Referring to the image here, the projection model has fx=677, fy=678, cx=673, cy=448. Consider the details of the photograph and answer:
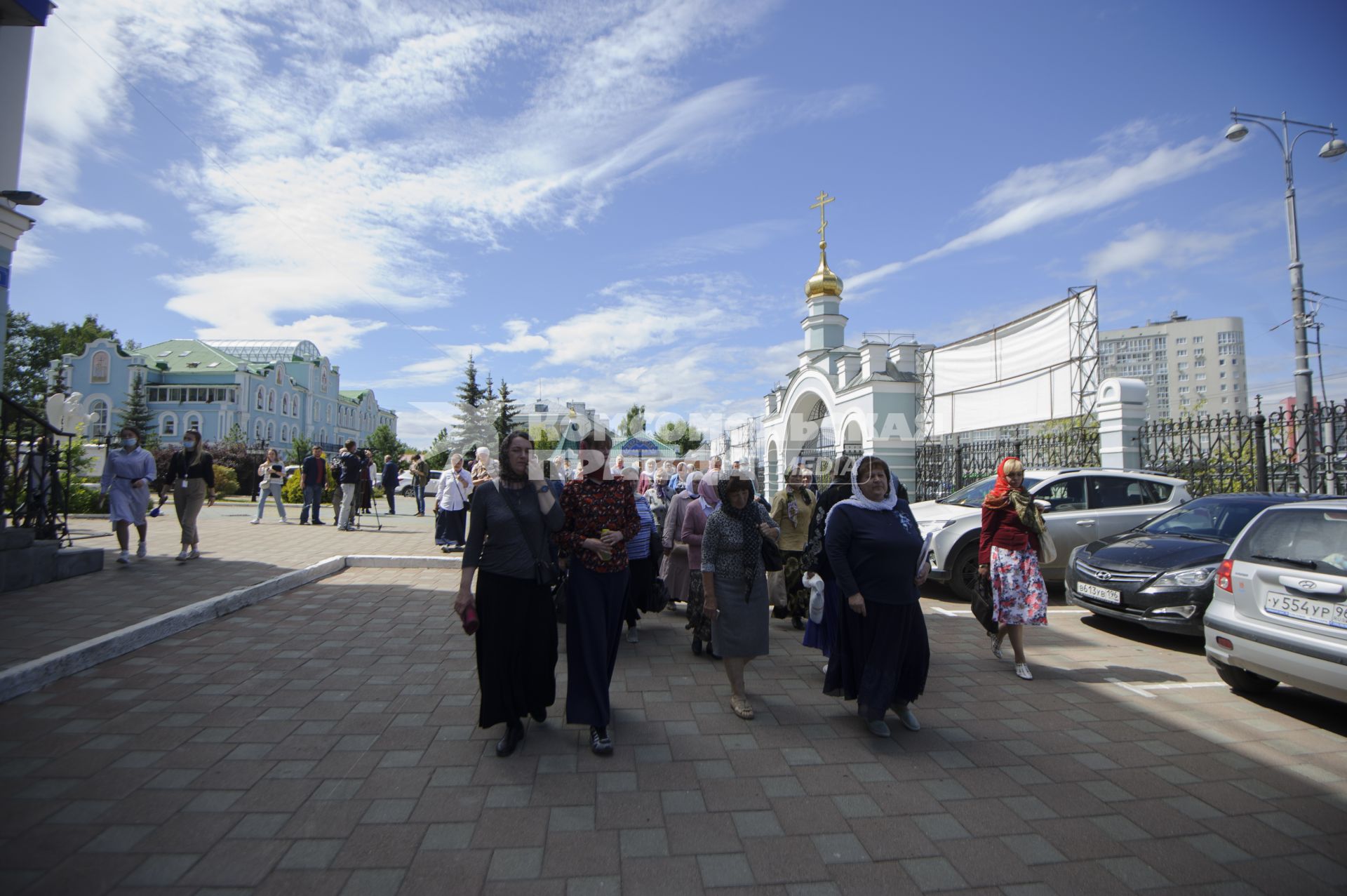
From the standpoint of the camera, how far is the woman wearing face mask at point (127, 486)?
849 cm

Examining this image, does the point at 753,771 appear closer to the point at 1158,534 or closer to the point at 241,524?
the point at 1158,534

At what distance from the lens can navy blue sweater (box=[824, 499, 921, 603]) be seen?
13.3 ft

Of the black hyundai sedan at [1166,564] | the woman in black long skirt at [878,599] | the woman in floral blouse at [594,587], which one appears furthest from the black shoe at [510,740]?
the black hyundai sedan at [1166,564]

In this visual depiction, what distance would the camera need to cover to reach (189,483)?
9.34 meters

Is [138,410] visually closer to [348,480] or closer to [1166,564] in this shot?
[348,480]

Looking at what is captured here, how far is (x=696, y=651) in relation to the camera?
5.93 metres

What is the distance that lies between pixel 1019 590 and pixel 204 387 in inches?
2456

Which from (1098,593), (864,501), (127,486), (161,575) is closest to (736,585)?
(864,501)

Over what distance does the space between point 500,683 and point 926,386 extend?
23.0m

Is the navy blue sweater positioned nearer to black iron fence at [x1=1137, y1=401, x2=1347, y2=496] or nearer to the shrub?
black iron fence at [x1=1137, y1=401, x2=1347, y2=496]

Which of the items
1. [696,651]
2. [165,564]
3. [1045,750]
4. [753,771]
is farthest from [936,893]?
[165,564]

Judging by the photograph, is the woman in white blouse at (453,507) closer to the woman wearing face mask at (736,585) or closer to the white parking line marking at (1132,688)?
the woman wearing face mask at (736,585)

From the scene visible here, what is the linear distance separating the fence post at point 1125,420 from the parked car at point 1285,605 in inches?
316

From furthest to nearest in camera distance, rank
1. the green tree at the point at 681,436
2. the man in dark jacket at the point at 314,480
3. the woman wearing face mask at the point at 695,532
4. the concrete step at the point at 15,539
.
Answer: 1. the green tree at the point at 681,436
2. the man in dark jacket at the point at 314,480
3. the concrete step at the point at 15,539
4. the woman wearing face mask at the point at 695,532
